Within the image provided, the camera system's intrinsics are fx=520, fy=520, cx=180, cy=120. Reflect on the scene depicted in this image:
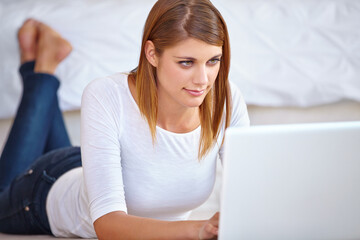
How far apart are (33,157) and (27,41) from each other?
53 centimetres

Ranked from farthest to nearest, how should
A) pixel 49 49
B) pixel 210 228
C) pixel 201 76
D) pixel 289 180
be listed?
pixel 49 49 < pixel 201 76 < pixel 210 228 < pixel 289 180

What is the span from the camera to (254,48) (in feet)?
6.61

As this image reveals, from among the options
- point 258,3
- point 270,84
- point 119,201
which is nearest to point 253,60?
point 270,84

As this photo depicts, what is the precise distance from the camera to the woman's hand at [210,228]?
82 cm

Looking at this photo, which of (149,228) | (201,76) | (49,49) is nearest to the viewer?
(149,228)

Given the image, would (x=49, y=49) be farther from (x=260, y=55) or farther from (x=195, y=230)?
(x=195, y=230)

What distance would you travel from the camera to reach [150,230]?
940 mm

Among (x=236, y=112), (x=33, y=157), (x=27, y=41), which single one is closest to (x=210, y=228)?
(x=236, y=112)

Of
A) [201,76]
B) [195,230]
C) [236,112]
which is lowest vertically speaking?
[195,230]

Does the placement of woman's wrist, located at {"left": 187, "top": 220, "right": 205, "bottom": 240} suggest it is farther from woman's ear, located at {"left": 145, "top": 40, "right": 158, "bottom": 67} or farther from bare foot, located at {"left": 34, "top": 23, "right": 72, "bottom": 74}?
bare foot, located at {"left": 34, "top": 23, "right": 72, "bottom": 74}

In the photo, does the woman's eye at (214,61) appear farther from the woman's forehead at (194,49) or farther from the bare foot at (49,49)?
the bare foot at (49,49)

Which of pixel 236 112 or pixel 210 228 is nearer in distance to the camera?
pixel 210 228

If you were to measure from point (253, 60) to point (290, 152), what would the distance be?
1.34 m

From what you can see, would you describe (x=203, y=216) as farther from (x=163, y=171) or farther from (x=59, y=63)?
(x=59, y=63)
